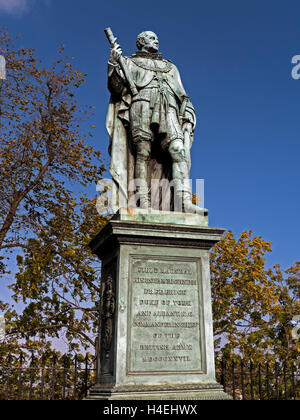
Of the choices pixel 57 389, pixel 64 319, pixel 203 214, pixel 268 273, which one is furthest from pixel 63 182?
pixel 268 273

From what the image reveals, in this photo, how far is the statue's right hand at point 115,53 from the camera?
672 cm

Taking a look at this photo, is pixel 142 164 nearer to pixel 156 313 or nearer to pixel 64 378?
pixel 156 313

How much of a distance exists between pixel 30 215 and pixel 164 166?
10.1 metres

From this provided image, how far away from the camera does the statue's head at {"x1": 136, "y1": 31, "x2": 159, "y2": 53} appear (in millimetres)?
7482

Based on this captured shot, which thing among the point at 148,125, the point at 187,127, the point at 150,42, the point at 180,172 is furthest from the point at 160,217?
the point at 150,42

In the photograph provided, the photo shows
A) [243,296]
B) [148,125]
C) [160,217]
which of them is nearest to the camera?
[160,217]

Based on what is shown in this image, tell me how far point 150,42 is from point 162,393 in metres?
5.59

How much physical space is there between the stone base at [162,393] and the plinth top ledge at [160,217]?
2074 mm

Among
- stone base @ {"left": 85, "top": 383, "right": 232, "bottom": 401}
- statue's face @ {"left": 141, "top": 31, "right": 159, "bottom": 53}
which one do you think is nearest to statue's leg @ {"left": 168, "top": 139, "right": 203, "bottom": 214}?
statue's face @ {"left": 141, "top": 31, "right": 159, "bottom": 53}

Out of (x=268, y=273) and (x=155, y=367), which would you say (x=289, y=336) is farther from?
(x=155, y=367)

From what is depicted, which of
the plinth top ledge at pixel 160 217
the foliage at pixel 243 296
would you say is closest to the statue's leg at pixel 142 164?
the plinth top ledge at pixel 160 217

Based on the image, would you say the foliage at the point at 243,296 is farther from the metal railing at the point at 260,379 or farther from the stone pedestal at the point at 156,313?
the stone pedestal at the point at 156,313

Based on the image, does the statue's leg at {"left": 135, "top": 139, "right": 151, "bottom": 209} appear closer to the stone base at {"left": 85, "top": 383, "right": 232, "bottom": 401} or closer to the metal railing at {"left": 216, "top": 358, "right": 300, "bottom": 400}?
the stone base at {"left": 85, "top": 383, "right": 232, "bottom": 401}

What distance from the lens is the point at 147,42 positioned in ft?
24.6
